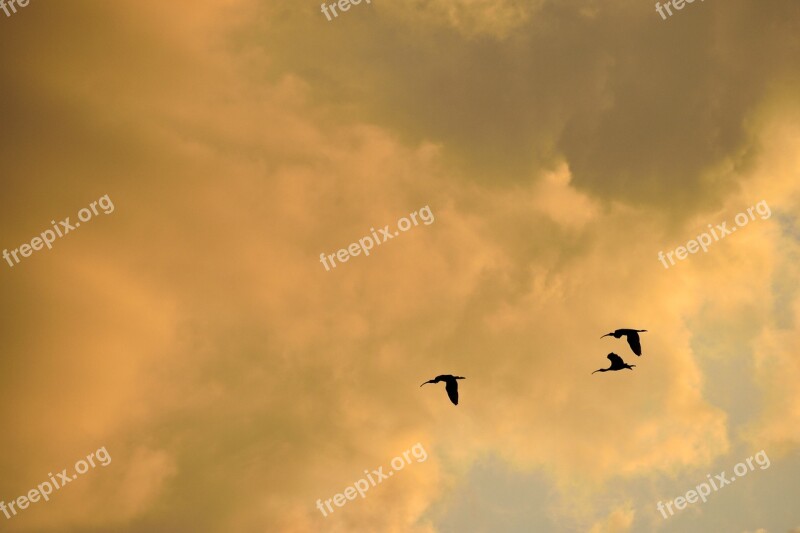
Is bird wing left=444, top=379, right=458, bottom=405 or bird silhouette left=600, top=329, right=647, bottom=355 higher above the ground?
bird wing left=444, top=379, right=458, bottom=405

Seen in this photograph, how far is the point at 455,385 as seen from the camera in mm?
58688

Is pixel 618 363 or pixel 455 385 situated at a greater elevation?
pixel 455 385

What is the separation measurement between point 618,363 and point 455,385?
12123mm

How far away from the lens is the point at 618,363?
5662 cm

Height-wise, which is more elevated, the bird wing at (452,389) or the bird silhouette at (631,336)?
the bird wing at (452,389)
